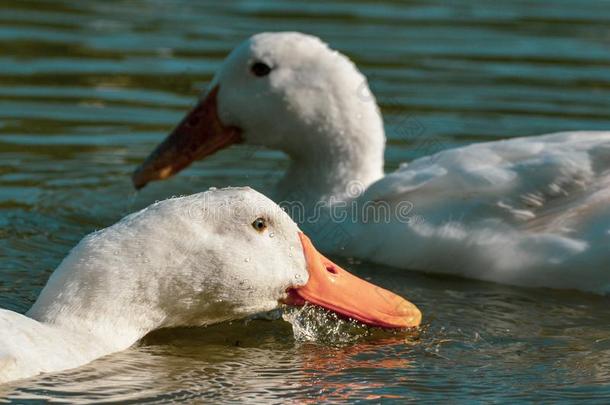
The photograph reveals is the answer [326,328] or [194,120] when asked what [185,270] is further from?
[194,120]

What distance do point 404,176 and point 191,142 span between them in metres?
2.00

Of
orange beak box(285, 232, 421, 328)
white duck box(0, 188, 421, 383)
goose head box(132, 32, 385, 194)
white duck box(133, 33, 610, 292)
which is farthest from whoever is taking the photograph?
goose head box(132, 32, 385, 194)

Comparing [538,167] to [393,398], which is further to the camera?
[538,167]

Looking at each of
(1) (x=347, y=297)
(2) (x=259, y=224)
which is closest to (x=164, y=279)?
(2) (x=259, y=224)

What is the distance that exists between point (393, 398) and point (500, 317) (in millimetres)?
1647

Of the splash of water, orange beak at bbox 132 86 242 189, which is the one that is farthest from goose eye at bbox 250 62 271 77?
the splash of water

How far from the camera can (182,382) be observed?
21.6 feet

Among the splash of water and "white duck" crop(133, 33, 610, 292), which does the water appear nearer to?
the splash of water

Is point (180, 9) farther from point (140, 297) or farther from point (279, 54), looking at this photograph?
point (140, 297)

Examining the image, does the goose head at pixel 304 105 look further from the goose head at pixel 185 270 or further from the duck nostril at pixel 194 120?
the goose head at pixel 185 270

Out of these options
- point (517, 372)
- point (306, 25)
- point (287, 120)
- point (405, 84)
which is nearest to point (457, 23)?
point (306, 25)

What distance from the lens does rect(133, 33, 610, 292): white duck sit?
27.0ft

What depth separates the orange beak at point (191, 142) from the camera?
10026 mm

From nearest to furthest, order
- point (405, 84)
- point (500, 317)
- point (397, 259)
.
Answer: point (500, 317) < point (397, 259) < point (405, 84)
